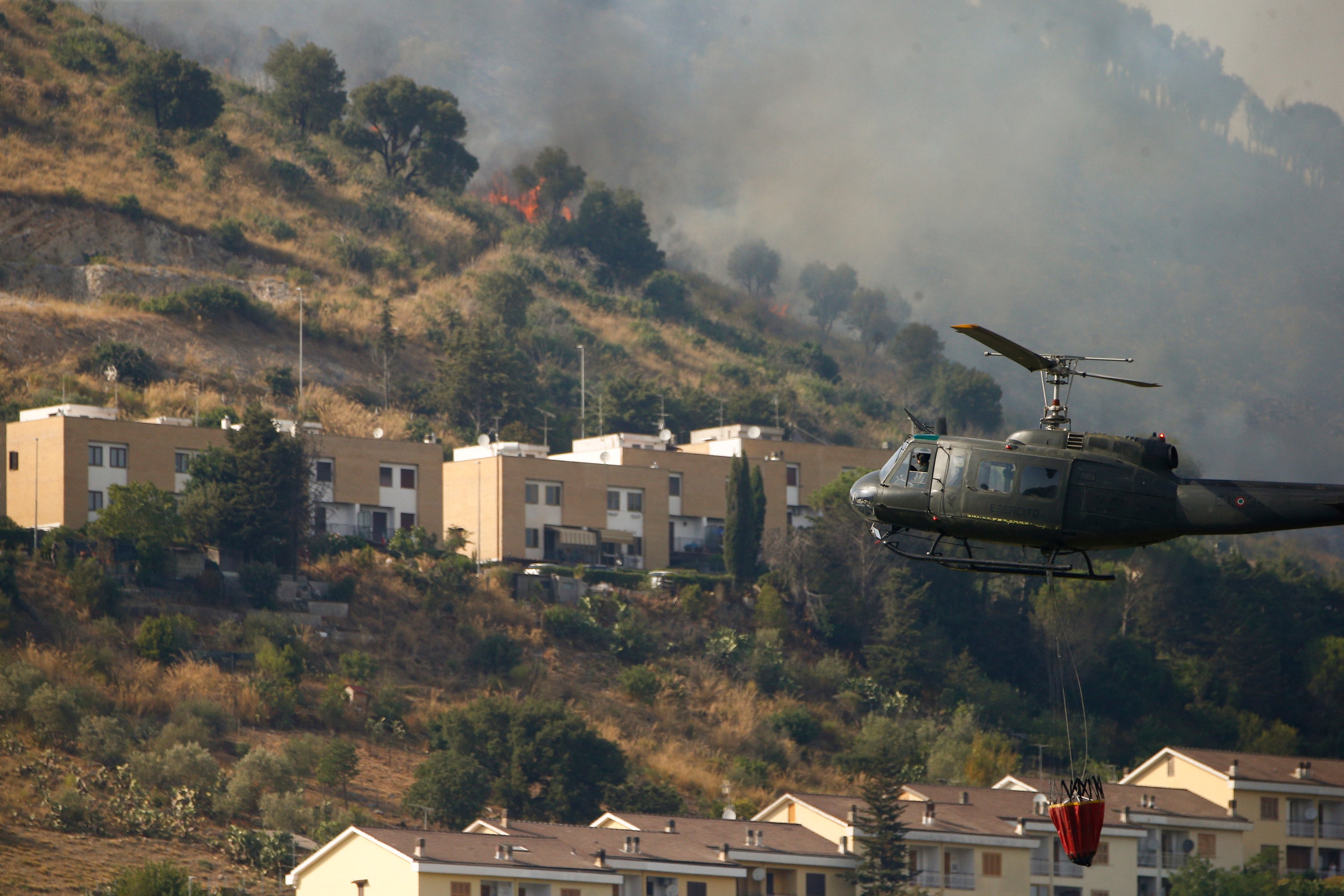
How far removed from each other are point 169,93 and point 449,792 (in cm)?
10059

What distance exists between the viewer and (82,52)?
161m

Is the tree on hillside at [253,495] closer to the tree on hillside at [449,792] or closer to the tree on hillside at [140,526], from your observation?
the tree on hillside at [140,526]

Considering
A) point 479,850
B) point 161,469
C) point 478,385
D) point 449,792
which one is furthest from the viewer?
point 478,385

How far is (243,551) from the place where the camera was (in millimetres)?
91438

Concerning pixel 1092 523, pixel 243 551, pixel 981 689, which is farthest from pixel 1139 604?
pixel 1092 523

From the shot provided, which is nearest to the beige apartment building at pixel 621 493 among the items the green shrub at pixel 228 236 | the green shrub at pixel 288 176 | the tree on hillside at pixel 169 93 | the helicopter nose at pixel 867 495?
the green shrub at pixel 228 236

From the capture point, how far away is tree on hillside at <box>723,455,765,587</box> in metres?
105

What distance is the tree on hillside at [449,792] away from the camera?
74.2m

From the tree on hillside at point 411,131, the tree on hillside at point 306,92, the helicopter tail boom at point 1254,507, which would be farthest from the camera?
the tree on hillside at point 306,92

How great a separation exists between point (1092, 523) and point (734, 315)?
6635 inches

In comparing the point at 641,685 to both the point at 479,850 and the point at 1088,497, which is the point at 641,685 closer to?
the point at 479,850

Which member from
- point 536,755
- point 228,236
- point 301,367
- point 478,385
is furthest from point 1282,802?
point 228,236

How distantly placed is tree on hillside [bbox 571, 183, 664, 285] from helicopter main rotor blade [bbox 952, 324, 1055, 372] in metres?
156

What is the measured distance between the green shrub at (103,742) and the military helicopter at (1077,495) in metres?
52.3
